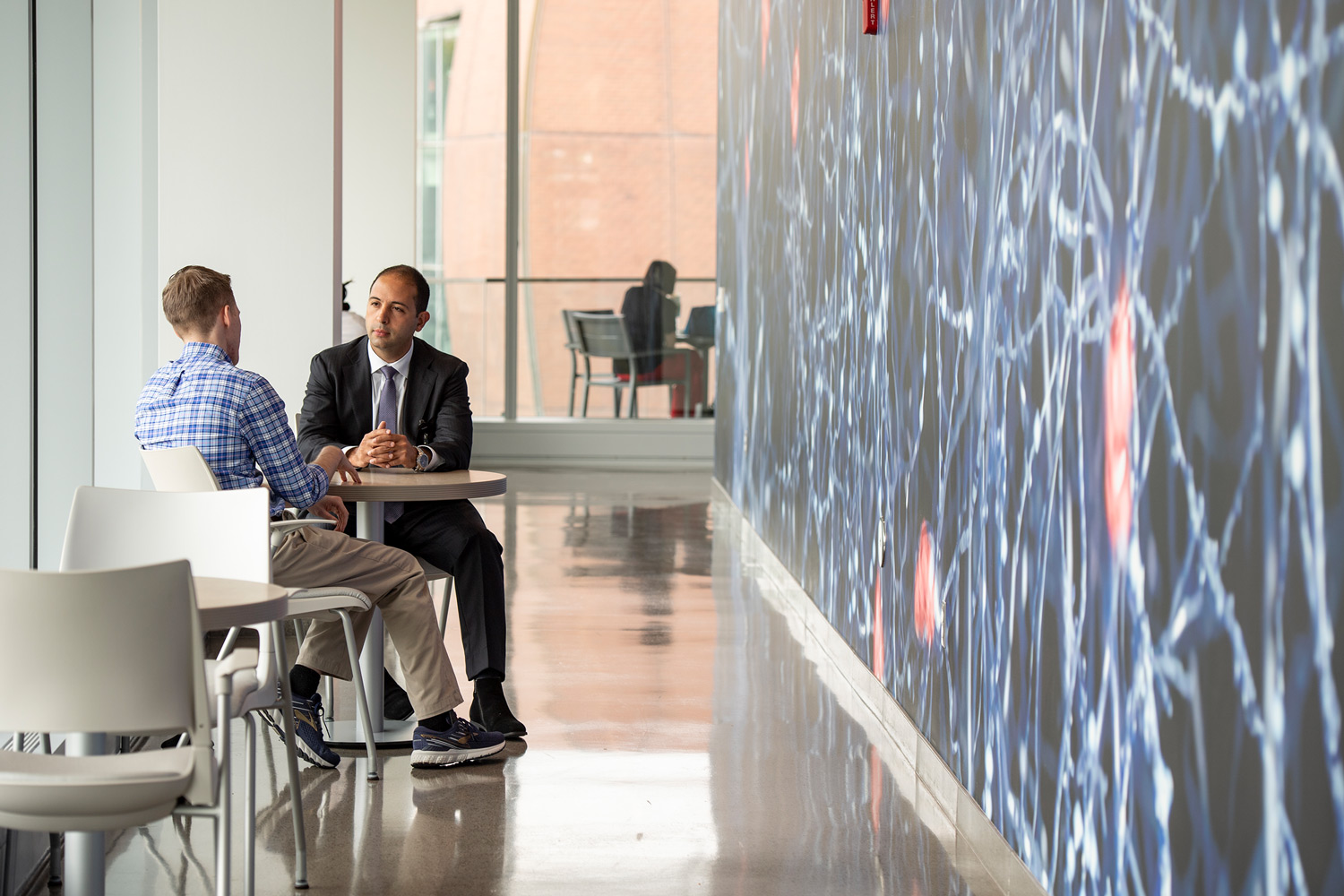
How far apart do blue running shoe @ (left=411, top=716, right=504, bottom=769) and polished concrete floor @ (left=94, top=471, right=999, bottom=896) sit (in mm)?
43

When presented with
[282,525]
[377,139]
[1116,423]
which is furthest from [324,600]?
[377,139]

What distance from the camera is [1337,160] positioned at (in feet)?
4.72

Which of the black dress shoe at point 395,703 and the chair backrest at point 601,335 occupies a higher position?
the chair backrest at point 601,335

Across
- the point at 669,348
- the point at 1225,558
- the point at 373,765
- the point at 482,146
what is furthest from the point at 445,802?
the point at 482,146

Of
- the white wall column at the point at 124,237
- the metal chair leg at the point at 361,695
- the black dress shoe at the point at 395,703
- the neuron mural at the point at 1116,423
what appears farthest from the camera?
the white wall column at the point at 124,237

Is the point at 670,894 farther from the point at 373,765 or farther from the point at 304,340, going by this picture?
the point at 304,340

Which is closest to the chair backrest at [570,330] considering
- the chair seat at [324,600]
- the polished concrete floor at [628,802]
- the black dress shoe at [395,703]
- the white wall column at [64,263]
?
the polished concrete floor at [628,802]

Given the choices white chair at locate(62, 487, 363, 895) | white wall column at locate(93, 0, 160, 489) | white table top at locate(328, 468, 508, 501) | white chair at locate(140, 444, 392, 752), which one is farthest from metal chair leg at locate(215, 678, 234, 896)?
white wall column at locate(93, 0, 160, 489)

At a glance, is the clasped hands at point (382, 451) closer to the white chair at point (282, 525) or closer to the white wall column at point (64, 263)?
the white chair at point (282, 525)

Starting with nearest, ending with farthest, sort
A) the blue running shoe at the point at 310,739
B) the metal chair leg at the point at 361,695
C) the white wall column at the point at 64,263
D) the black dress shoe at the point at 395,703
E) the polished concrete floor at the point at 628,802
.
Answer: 1. the polished concrete floor at the point at 628,802
2. the metal chair leg at the point at 361,695
3. the blue running shoe at the point at 310,739
4. the black dress shoe at the point at 395,703
5. the white wall column at the point at 64,263

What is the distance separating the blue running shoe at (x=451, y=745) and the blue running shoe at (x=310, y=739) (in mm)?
205

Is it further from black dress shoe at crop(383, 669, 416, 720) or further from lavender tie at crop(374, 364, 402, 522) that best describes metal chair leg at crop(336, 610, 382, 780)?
lavender tie at crop(374, 364, 402, 522)

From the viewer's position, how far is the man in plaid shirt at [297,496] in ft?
9.84

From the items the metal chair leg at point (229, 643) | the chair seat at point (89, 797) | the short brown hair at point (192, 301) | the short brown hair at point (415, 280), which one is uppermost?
the short brown hair at point (415, 280)
